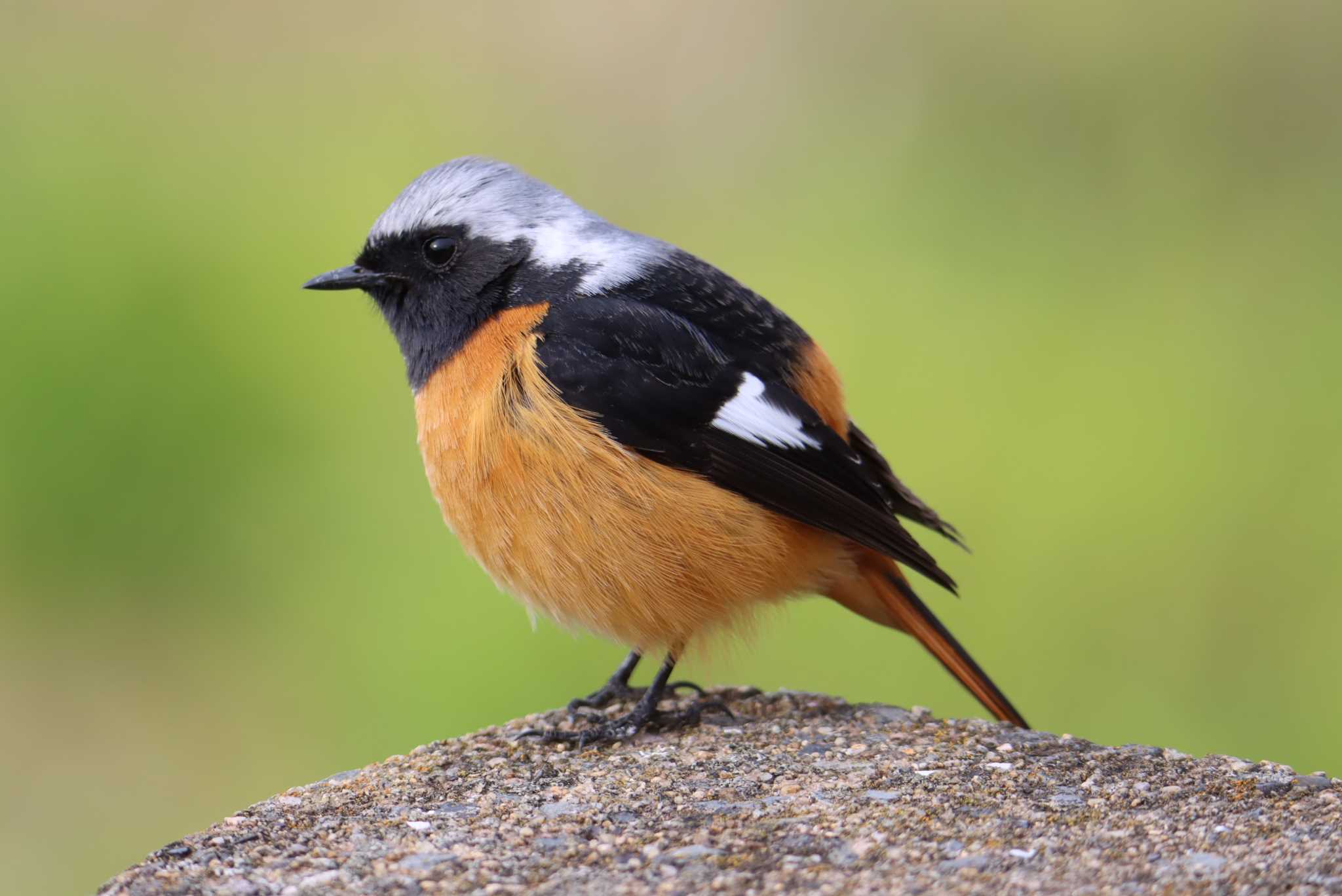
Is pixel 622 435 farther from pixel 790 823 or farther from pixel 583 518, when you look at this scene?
pixel 790 823

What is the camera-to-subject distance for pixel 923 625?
18.1ft

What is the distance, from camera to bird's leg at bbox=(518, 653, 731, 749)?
506 centimetres

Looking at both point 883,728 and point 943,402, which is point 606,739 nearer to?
point 883,728

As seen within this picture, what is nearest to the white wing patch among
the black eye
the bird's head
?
the bird's head

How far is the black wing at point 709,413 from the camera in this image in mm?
4883

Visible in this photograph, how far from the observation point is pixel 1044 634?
6.99 meters

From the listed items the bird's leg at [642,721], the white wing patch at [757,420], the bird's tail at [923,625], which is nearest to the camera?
the white wing patch at [757,420]

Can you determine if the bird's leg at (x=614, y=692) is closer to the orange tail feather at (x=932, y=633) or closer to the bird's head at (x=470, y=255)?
the orange tail feather at (x=932, y=633)

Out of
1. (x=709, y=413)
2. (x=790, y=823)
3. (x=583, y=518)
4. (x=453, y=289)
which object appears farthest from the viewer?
(x=453, y=289)

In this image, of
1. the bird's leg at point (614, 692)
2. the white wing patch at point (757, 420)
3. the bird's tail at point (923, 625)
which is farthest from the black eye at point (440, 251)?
the bird's tail at point (923, 625)


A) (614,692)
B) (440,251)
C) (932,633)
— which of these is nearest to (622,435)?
(440,251)

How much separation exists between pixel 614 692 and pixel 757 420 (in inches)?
51.0

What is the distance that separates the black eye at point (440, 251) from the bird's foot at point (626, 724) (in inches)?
68.0

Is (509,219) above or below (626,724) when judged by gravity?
above
